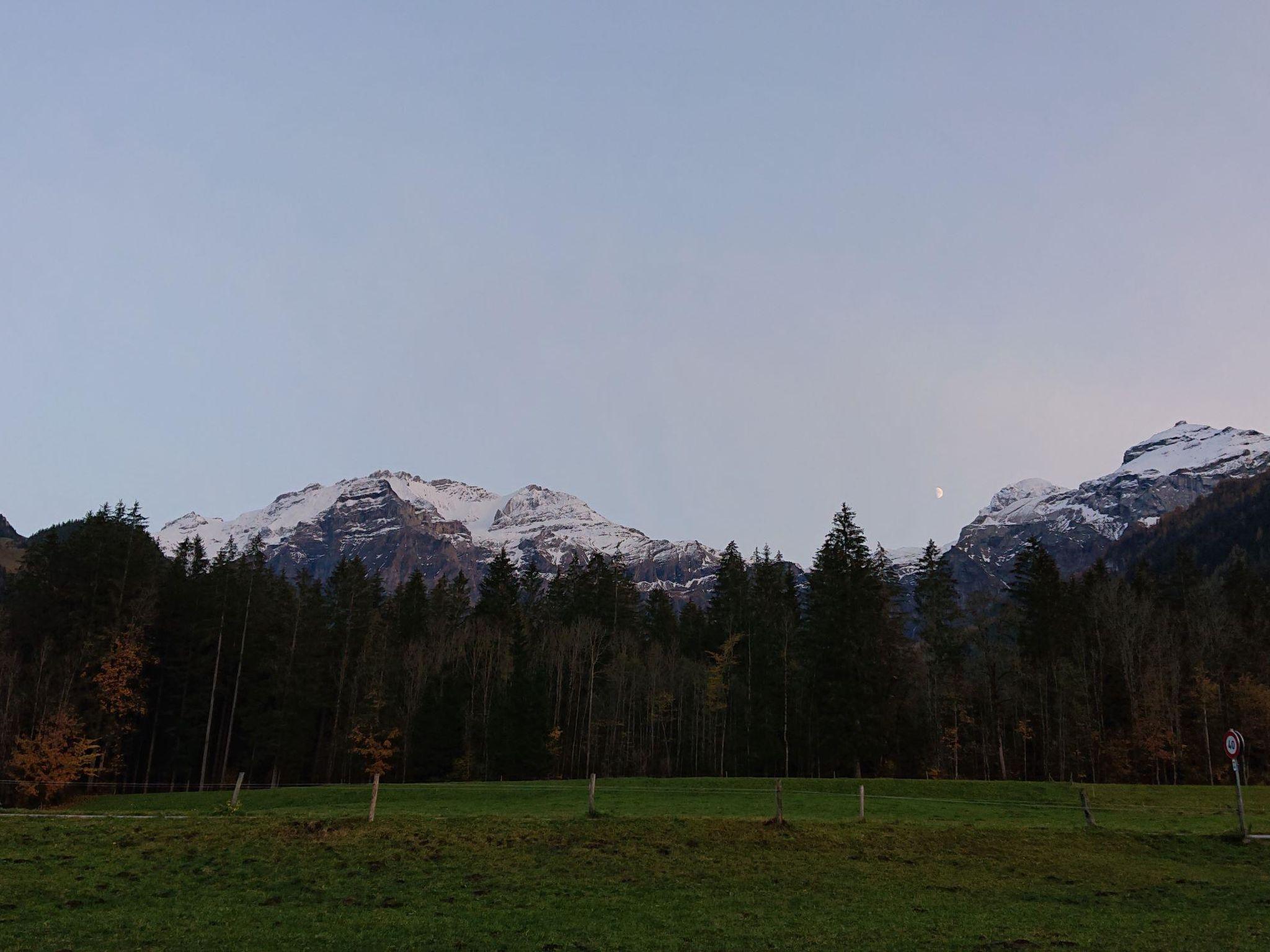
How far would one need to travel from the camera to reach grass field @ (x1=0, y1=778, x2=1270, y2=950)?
706 inches

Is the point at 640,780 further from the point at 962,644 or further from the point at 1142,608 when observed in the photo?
the point at 1142,608

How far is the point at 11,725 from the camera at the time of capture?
5791 centimetres

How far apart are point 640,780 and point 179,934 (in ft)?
133

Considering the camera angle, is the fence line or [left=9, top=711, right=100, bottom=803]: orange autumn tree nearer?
the fence line

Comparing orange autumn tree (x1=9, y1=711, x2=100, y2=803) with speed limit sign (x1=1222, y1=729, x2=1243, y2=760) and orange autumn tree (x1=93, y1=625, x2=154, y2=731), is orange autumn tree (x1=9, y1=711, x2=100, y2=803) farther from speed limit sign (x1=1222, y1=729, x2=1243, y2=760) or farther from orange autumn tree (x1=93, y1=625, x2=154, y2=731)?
speed limit sign (x1=1222, y1=729, x2=1243, y2=760)

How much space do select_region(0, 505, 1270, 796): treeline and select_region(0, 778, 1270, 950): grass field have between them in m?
36.4

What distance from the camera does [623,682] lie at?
8725 centimetres

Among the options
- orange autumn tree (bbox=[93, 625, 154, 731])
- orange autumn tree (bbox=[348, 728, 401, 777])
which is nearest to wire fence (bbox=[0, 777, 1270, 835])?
orange autumn tree (bbox=[93, 625, 154, 731])

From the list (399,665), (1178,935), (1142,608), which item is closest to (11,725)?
(399,665)

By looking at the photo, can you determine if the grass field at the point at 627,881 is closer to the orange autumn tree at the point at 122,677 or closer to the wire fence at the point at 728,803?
the wire fence at the point at 728,803

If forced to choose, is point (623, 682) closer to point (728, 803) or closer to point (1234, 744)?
point (728, 803)

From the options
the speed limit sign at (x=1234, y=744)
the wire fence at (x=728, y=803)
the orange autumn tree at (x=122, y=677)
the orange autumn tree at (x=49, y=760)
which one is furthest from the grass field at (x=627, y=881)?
the orange autumn tree at (x=122, y=677)

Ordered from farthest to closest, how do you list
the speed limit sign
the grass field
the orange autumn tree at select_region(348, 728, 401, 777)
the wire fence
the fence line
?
1. the orange autumn tree at select_region(348, 728, 401, 777)
2. the fence line
3. the wire fence
4. the speed limit sign
5. the grass field

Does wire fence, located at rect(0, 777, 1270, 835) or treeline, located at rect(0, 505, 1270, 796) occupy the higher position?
treeline, located at rect(0, 505, 1270, 796)
